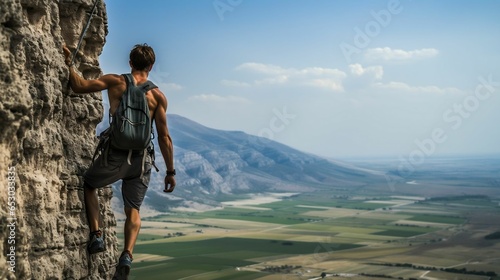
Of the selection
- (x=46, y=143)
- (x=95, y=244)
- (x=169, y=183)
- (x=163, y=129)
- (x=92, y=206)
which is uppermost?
(x=163, y=129)

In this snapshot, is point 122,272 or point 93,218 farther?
point 93,218

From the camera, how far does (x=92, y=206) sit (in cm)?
630

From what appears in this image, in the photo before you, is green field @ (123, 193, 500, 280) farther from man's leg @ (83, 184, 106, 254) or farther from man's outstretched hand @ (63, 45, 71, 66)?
man's outstretched hand @ (63, 45, 71, 66)

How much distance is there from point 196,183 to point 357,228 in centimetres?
7014

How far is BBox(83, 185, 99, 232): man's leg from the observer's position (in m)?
6.26

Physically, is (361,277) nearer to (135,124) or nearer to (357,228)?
(357,228)

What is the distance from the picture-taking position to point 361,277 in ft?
203

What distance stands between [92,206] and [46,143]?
950mm

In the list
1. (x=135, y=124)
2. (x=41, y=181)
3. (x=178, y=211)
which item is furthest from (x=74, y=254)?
(x=178, y=211)

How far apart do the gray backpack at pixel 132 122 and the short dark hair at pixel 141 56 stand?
250 mm

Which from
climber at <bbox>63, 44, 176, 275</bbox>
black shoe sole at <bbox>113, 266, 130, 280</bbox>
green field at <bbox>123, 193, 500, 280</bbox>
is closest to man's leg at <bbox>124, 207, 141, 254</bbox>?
climber at <bbox>63, 44, 176, 275</bbox>

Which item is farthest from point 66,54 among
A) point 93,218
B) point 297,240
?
point 297,240

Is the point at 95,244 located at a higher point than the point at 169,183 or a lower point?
lower

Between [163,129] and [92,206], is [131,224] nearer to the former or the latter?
[92,206]
